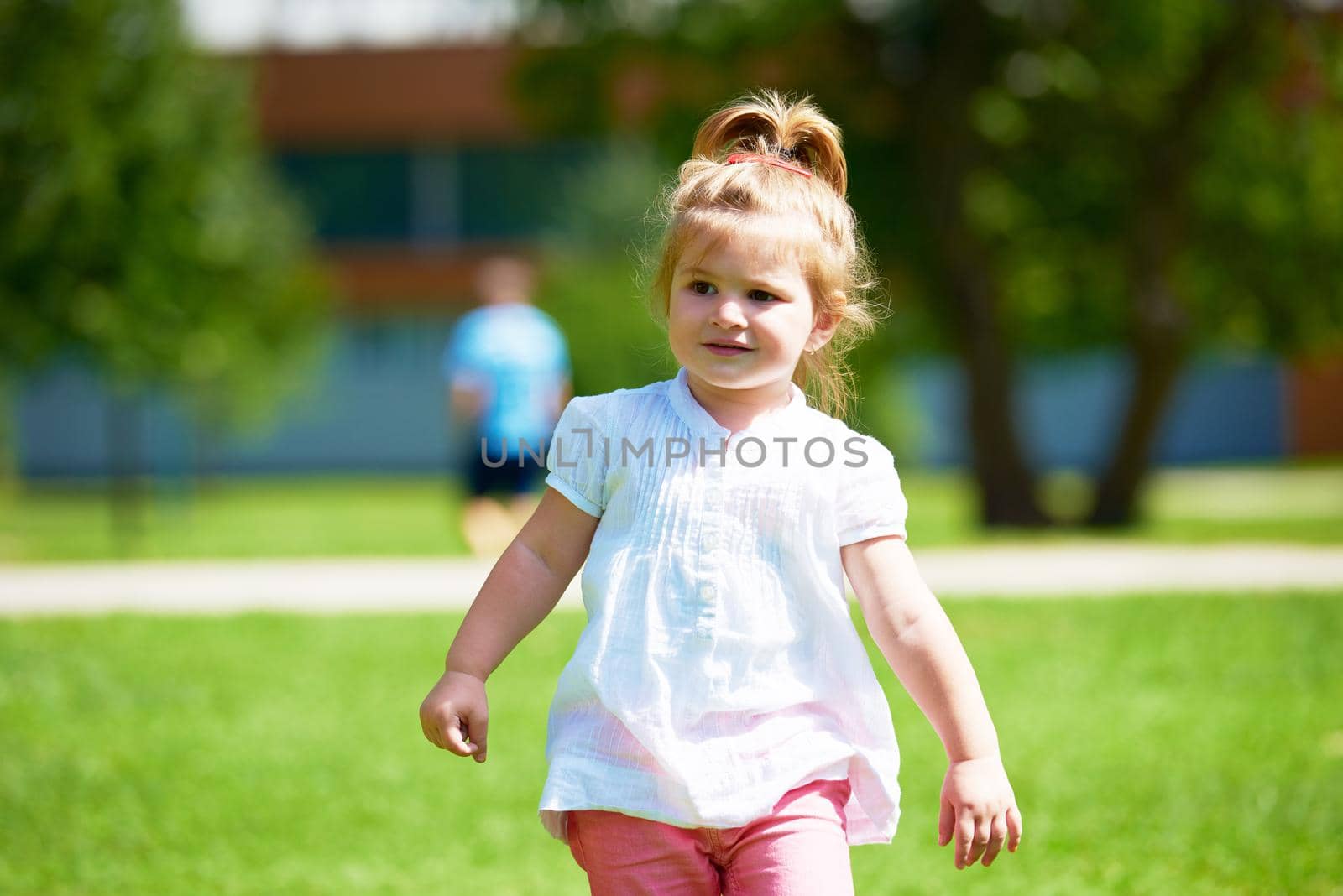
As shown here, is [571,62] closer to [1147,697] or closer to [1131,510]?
[1131,510]

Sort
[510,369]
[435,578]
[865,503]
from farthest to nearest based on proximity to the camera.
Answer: [435,578] → [510,369] → [865,503]

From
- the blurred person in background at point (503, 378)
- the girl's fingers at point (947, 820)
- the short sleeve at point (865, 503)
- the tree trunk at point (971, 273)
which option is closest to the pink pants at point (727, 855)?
the girl's fingers at point (947, 820)

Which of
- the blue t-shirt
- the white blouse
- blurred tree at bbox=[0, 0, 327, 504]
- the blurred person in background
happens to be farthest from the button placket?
blurred tree at bbox=[0, 0, 327, 504]

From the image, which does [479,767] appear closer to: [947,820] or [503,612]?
[503,612]

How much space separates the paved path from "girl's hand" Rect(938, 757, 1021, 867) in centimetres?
713

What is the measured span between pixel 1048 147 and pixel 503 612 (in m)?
15.7

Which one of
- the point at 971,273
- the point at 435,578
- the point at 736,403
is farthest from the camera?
the point at 971,273

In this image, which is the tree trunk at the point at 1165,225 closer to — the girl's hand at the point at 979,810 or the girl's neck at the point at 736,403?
the girl's neck at the point at 736,403

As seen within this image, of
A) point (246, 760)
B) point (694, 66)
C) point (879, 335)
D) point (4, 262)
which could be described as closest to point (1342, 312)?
point (879, 335)

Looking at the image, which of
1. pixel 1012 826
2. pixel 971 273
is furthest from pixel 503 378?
pixel 1012 826

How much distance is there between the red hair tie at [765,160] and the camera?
2.52 metres

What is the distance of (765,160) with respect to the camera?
8.27 ft

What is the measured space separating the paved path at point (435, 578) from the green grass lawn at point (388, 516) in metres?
1.22

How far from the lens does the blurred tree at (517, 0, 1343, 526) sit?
16.0 m
